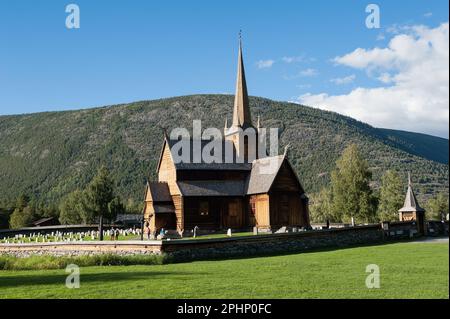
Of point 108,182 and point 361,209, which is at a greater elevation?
point 108,182

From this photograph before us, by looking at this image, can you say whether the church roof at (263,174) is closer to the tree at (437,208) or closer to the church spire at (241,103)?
the church spire at (241,103)

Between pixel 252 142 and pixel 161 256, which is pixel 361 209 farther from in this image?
pixel 161 256

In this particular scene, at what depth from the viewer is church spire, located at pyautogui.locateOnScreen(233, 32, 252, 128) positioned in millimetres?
56500

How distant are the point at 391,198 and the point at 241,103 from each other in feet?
85.6

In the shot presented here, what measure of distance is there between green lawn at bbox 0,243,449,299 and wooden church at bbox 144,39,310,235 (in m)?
20.4

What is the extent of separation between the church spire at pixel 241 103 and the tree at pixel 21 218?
138ft

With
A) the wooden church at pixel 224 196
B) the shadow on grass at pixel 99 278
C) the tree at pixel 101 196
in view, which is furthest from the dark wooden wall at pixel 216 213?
the tree at pixel 101 196

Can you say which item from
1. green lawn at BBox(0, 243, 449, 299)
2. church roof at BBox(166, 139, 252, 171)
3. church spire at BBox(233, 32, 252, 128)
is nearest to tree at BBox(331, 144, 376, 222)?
church spire at BBox(233, 32, 252, 128)

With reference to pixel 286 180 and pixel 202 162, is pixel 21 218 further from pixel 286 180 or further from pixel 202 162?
pixel 286 180

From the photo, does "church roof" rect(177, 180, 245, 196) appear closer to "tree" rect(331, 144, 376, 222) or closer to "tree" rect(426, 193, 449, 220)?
"tree" rect(331, 144, 376, 222)

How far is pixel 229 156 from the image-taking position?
171ft

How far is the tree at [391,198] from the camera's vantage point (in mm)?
66062
